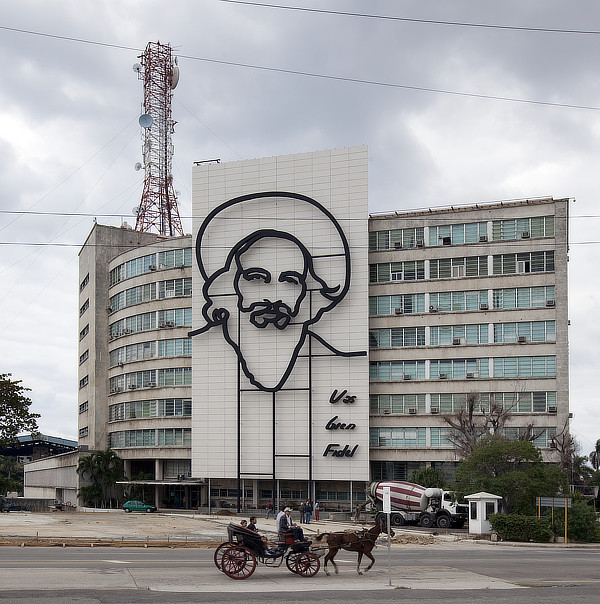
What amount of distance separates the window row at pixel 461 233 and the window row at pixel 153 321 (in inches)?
720

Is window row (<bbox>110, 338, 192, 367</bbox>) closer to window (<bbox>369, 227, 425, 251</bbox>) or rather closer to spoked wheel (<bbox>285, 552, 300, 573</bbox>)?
window (<bbox>369, 227, 425, 251</bbox>)

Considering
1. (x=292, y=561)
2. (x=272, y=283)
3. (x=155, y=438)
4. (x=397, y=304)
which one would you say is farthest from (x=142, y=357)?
(x=292, y=561)

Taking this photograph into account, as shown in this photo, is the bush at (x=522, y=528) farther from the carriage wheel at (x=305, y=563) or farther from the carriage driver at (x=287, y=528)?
the carriage wheel at (x=305, y=563)

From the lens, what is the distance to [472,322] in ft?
236

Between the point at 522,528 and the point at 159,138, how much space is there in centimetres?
6106

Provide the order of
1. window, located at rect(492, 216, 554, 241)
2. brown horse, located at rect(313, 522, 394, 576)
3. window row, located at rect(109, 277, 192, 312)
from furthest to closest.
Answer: window row, located at rect(109, 277, 192, 312), window, located at rect(492, 216, 554, 241), brown horse, located at rect(313, 522, 394, 576)

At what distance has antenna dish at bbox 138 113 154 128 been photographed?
92000mm

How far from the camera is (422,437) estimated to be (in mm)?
72625

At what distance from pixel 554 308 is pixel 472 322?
648cm

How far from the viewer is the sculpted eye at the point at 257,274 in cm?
7381

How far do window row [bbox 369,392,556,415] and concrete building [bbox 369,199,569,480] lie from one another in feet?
0.27

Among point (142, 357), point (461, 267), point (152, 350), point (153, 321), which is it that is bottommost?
point (142, 357)

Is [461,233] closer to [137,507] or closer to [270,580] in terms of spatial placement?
[137,507]

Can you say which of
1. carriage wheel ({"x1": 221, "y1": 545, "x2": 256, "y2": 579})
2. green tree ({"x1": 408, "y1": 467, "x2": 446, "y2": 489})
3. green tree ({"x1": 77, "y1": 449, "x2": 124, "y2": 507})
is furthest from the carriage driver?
green tree ({"x1": 77, "y1": 449, "x2": 124, "y2": 507})
